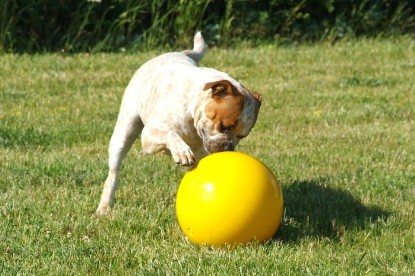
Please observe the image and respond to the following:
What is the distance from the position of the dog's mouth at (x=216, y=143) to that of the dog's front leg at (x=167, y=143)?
0.38 ft

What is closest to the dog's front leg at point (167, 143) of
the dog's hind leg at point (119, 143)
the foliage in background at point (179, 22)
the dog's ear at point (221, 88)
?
the dog's ear at point (221, 88)

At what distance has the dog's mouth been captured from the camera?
536 centimetres

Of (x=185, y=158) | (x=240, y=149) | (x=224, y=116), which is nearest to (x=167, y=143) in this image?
(x=185, y=158)

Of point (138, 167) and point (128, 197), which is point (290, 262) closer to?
point (128, 197)

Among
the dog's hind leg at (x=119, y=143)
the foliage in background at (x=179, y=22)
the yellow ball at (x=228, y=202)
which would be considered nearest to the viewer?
the yellow ball at (x=228, y=202)

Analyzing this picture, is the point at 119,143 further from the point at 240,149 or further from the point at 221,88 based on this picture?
the point at 240,149

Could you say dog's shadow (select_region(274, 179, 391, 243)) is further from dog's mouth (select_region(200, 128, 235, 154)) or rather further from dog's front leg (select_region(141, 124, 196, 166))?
dog's front leg (select_region(141, 124, 196, 166))

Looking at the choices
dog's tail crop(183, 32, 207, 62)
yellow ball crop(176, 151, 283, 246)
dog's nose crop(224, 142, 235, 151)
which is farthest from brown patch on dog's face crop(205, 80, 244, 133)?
dog's tail crop(183, 32, 207, 62)

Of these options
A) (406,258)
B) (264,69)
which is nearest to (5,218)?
(406,258)

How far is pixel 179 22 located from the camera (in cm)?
1391

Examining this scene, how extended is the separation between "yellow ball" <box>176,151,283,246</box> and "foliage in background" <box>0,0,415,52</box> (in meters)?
8.41

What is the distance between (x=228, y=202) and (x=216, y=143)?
550 millimetres

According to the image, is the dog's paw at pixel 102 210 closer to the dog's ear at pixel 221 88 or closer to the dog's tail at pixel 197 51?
the dog's ear at pixel 221 88

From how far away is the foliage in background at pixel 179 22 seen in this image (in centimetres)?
1331
